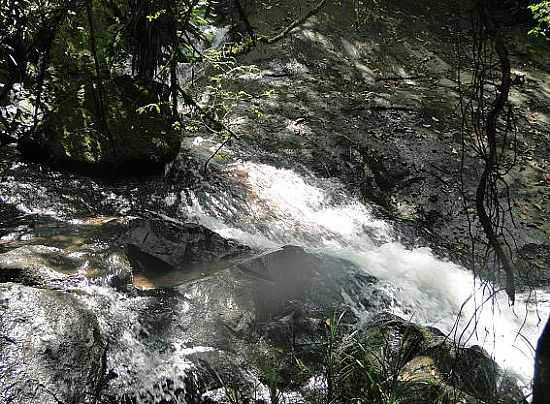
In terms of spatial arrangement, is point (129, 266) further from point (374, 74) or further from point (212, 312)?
point (374, 74)

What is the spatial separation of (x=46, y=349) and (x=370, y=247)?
13.5 ft

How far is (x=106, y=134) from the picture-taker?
604 cm

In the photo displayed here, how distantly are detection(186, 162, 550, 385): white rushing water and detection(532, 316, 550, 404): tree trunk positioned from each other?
2.93 m

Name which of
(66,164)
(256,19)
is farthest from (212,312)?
(256,19)

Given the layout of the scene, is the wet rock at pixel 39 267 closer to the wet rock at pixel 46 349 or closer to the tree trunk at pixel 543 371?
the wet rock at pixel 46 349

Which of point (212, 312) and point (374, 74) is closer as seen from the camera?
point (212, 312)

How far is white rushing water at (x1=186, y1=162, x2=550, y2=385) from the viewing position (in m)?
5.24

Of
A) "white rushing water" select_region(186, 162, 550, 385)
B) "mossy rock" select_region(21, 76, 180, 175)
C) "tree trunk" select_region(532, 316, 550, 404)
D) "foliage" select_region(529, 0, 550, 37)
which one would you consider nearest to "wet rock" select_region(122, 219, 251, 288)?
"white rushing water" select_region(186, 162, 550, 385)

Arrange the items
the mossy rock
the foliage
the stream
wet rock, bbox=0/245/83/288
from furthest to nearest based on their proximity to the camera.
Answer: the foliage, the mossy rock, the stream, wet rock, bbox=0/245/83/288

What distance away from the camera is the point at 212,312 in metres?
4.05

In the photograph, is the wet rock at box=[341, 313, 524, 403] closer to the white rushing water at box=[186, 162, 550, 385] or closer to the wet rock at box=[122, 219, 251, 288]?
the white rushing water at box=[186, 162, 550, 385]

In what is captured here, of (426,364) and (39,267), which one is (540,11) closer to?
(426,364)

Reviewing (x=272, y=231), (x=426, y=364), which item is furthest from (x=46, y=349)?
(x=272, y=231)

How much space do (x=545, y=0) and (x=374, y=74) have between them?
3217mm
